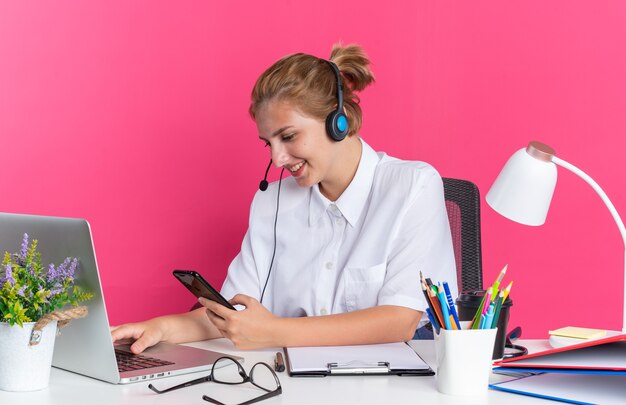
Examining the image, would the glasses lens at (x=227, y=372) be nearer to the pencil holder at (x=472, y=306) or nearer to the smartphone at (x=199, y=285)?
the smartphone at (x=199, y=285)

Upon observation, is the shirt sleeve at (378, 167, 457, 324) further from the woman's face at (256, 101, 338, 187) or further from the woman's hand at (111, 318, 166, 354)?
the woman's hand at (111, 318, 166, 354)

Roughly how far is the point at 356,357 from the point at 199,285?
0.30 metres

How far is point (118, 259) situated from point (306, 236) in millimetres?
974

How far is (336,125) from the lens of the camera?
201 centimetres

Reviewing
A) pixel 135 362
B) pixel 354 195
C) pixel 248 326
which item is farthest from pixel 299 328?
pixel 354 195

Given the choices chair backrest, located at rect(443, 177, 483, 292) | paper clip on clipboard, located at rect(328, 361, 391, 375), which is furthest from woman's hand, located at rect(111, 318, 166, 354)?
chair backrest, located at rect(443, 177, 483, 292)

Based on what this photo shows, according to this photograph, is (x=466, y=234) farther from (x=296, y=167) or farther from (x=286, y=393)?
(x=286, y=393)

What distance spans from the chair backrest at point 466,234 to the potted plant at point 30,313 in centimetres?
112

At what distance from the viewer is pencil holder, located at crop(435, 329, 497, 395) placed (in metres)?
1.20

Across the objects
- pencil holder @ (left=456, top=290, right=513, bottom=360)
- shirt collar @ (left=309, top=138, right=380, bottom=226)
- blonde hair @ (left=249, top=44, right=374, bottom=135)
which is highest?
blonde hair @ (left=249, top=44, right=374, bottom=135)

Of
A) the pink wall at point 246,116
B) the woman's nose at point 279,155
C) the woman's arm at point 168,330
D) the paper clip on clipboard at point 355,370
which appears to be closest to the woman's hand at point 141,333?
the woman's arm at point 168,330

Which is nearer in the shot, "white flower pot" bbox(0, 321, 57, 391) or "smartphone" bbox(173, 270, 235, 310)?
"white flower pot" bbox(0, 321, 57, 391)

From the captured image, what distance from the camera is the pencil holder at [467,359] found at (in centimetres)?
120

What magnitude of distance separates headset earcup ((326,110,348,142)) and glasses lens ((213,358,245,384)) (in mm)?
737
